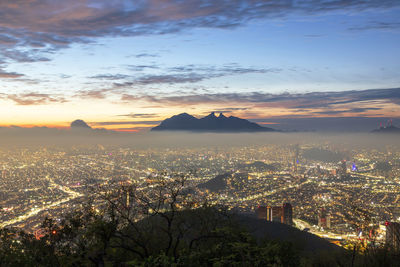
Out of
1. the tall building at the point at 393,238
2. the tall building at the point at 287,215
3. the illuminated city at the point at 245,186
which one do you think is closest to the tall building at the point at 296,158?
the illuminated city at the point at 245,186

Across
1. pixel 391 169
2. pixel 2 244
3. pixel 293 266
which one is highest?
pixel 2 244

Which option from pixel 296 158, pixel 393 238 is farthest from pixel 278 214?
pixel 296 158

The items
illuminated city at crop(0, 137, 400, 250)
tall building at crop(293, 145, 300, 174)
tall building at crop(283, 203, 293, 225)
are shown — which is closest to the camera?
illuminated city at crop(0, 137, 400, 250)

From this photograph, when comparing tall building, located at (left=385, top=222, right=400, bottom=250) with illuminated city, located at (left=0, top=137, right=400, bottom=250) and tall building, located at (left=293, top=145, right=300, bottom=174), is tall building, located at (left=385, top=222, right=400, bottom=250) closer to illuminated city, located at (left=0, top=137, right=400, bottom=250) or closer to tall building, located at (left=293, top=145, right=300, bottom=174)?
illuminated city, located at (left=0, top=137, right=400, bottom=250)

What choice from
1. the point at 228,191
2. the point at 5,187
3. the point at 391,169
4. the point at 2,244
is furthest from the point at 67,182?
the point at 391,169

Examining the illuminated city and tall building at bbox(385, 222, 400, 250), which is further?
the illuminated city

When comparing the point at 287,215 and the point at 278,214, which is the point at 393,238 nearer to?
the point at 287,215

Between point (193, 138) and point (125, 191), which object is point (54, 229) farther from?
point (193, 138)

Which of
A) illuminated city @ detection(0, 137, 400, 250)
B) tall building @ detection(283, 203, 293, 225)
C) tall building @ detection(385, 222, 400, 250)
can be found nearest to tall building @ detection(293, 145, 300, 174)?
illuminated city @ detection(0, 137, 400, 250)

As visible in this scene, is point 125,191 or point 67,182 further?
point 67,182

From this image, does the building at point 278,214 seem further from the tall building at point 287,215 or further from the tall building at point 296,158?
the tall building at point 296,158

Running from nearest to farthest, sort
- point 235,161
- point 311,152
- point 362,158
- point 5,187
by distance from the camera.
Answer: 1. point 5,187
2. point 235,161
3. point 362,158
4. point 311,152
